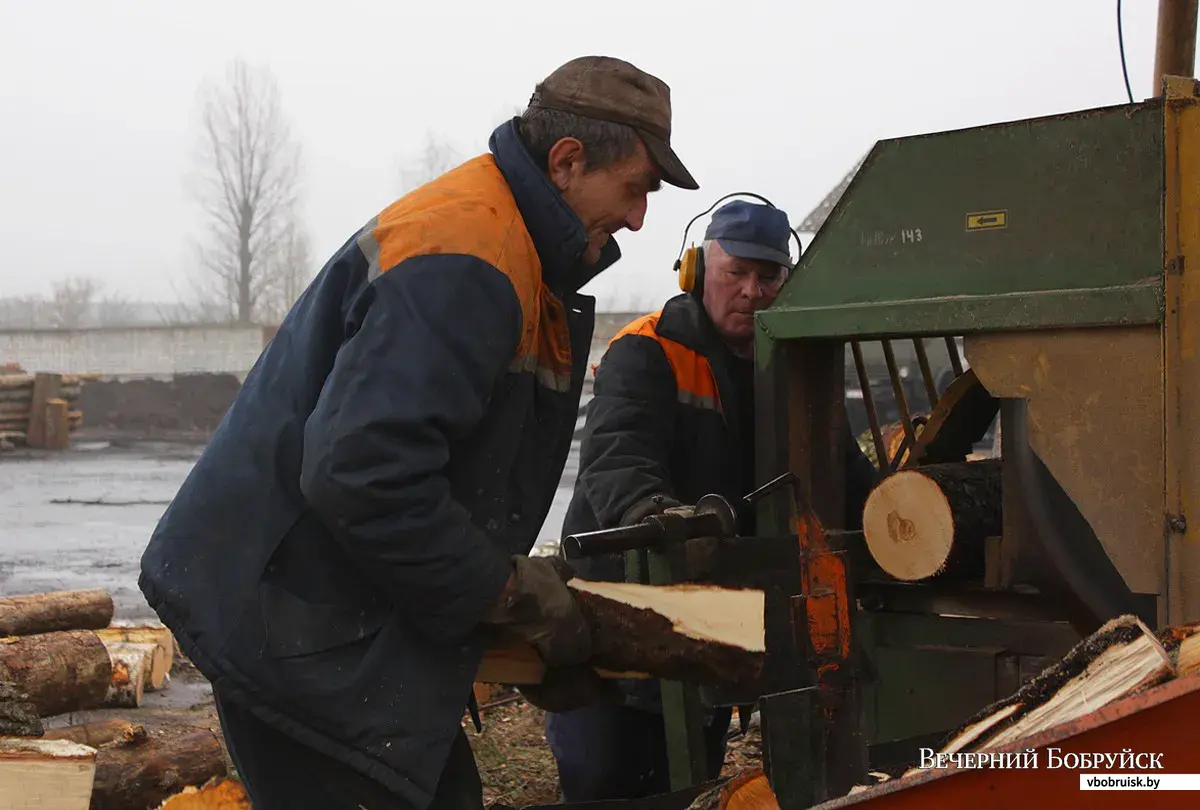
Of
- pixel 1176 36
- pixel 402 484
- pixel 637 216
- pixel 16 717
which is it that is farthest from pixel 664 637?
pixel 1176 36

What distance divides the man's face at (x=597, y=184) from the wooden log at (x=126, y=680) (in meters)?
4.24

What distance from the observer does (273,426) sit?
7.06ft

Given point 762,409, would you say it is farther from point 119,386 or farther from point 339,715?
point 119,386

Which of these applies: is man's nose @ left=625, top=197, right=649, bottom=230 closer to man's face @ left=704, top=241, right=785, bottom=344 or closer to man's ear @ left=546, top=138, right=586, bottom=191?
man's ear @ left=546, top=138, right=586, bottom=191

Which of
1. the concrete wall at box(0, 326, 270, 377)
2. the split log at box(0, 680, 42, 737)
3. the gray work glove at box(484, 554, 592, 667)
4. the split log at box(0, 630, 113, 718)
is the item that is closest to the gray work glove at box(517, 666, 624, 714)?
the gray work glove at box(484, 554, 592, 667)

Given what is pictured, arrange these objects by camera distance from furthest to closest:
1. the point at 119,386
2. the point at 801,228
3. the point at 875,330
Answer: the point at 119,386 < the point at 801,228 < the point at 875,330

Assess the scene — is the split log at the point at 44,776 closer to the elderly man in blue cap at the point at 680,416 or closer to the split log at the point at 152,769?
the split log at the point at 152,769

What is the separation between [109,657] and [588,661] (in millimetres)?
3799

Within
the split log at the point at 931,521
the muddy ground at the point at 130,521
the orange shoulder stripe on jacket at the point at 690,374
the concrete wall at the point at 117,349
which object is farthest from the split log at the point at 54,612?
the concrete wall at the point at 117,349

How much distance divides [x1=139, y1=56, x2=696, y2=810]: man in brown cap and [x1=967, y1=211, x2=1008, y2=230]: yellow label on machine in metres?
1.02

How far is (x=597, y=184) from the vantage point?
91.0 inches

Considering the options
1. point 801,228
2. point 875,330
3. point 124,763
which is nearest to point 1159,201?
point 875,330

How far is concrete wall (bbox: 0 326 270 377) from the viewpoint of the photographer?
1161 inches

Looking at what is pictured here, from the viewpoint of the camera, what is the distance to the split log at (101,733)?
4.22m
